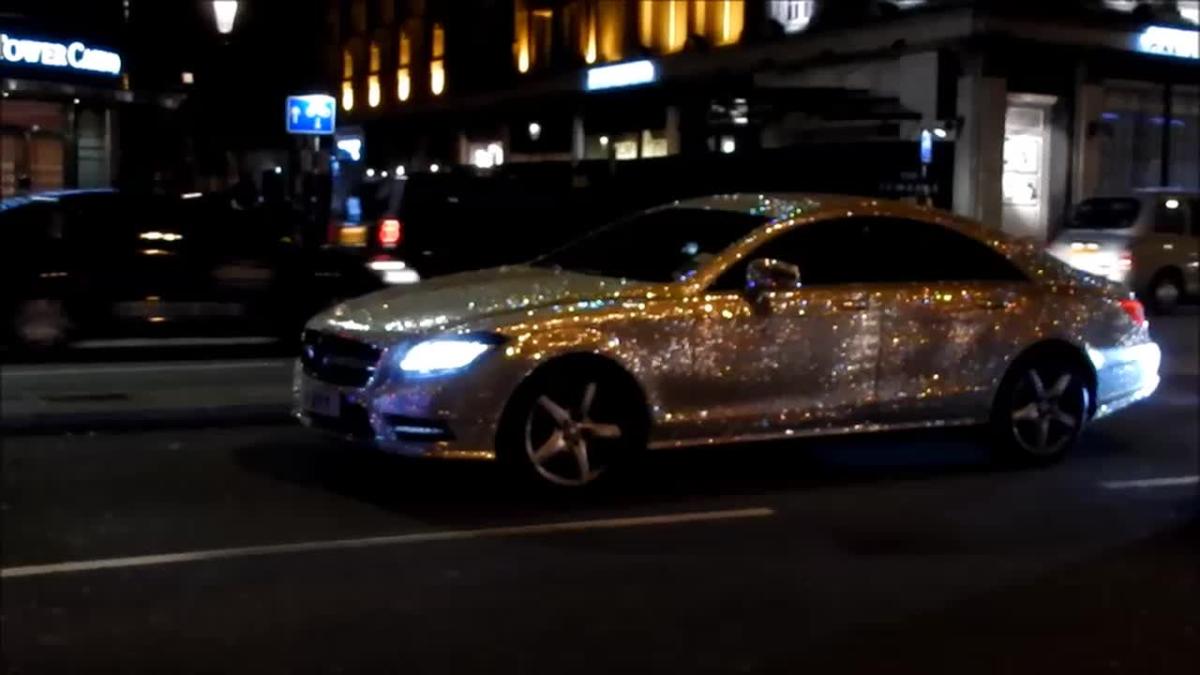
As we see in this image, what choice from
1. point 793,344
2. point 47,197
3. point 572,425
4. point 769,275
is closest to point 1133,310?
point 793,344

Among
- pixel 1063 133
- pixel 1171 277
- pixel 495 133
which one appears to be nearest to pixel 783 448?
pixel 1171 277

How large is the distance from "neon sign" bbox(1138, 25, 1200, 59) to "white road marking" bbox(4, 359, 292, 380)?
77.7 ft

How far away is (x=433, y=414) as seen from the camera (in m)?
8.49

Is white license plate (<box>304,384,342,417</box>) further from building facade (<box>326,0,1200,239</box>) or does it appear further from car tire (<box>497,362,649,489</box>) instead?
building facade (<box>326,0,1200,239</box>)

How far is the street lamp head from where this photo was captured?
786 inches

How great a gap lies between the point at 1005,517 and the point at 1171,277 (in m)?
16.1

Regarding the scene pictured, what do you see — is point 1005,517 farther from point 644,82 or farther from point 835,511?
point 644,82

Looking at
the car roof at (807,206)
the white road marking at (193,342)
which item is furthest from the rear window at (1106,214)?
the car roof at (807,206)

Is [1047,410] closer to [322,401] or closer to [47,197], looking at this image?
[322,401]

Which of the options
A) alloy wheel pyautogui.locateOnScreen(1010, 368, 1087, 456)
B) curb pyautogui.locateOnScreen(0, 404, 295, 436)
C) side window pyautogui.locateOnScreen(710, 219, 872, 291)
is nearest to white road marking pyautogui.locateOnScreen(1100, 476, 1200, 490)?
alloy wheel pyautogui.locateOnScreen(1010, 368, 1087, 456)

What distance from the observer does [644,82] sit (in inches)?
1613

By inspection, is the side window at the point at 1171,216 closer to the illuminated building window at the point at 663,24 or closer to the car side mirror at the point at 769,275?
the car side mirror at the point at 769,275

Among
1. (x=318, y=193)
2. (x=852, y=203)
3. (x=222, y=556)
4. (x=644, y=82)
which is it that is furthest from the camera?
(x=644, y=82)

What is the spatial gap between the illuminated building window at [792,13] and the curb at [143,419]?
26.0 metres
